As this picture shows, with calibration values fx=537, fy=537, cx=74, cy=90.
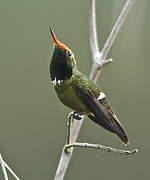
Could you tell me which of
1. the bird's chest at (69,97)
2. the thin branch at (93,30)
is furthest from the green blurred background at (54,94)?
the bird's chest at (69,97)

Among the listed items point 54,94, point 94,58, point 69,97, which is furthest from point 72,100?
point 54,94

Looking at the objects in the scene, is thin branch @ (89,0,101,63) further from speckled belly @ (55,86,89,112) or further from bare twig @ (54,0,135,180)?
speckled belly @ (55,86,89,112)

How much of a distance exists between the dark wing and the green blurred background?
6.17 feet

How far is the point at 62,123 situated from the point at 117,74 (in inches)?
18.5

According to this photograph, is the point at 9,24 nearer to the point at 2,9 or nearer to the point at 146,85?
the point at 2,9

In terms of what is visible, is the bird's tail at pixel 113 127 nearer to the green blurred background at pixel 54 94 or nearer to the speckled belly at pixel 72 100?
the speckled belly at pixel 72 100

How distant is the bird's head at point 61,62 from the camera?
1049mm

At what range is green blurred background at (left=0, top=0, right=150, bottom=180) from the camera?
3041mm

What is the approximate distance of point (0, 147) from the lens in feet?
10.2

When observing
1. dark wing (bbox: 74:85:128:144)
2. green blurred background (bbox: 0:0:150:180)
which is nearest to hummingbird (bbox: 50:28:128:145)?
dark wing (bbox: 74:85:128:144)

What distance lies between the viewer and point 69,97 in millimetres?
1092

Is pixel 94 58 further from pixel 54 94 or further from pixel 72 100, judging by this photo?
pixel 54 94

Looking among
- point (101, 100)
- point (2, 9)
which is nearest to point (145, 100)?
point (2, 9)

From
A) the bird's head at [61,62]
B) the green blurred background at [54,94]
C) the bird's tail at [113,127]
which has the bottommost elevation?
the green blurred background at [54,94]
